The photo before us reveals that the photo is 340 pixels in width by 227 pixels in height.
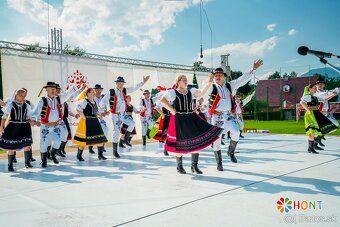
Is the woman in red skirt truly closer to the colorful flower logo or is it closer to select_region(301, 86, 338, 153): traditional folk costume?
the colorful flower logo

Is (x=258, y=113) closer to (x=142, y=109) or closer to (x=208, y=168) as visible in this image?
(x=142, y=109)

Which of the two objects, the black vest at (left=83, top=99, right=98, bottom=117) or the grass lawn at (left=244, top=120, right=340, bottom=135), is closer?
the black vest at (left=83, top=99, right=98, bottom=117)

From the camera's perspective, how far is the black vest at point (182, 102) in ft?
16.5

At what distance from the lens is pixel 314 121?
278 inches

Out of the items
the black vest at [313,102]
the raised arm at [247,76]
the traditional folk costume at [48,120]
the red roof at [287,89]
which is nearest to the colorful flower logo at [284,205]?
the raised arm at [247,76]

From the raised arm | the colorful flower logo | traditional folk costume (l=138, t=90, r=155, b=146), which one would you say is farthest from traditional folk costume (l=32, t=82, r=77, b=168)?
the colorful flower logo

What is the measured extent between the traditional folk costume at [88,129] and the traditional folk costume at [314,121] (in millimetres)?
4753

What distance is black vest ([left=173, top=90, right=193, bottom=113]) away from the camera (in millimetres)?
5023

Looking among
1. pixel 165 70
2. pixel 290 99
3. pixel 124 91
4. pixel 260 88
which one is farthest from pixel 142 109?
pixel 260 88

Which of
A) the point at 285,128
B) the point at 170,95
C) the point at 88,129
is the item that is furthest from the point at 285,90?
the point at 170,95

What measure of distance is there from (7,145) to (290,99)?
34136 mm

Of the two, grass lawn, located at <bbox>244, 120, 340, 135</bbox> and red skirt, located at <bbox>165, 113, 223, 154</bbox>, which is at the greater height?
red skirt, located at <bbox>165, 113, 223, 154</bbox>

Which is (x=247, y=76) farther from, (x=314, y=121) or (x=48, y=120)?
(x=48, y=120)

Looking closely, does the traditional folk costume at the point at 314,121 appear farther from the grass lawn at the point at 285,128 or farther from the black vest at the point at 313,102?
the grass lawn at the point at 285,128
